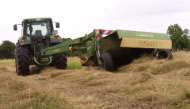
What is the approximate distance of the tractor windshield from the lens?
366 inches

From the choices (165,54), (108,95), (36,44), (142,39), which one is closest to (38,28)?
→ (36,44)

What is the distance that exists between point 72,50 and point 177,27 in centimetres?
4567

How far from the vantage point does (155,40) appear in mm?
6746

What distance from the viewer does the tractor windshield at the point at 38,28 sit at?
30.5 ft

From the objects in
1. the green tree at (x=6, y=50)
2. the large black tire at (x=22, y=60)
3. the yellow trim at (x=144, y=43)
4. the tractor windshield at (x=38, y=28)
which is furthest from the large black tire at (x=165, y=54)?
the green tree at (x=6, y=50)

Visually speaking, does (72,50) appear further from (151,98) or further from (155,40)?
(151,98)

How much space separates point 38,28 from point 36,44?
926 mm

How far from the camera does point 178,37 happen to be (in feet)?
153

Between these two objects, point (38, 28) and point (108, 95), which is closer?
point (108, 95)

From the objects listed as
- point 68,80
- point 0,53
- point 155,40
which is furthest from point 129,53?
point 0,53

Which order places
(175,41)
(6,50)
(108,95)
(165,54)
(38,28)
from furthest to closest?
1. (6,50)
2. (175,41)
3. (38,28)
4. (165,54)
5. (108,95)

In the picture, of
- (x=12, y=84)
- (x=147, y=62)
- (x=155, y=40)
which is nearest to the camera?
(x=12, y=84)

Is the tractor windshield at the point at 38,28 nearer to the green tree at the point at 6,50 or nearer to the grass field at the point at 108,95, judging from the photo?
the grass field at the point at 108,95

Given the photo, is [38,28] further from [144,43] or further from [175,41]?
[175,41]
